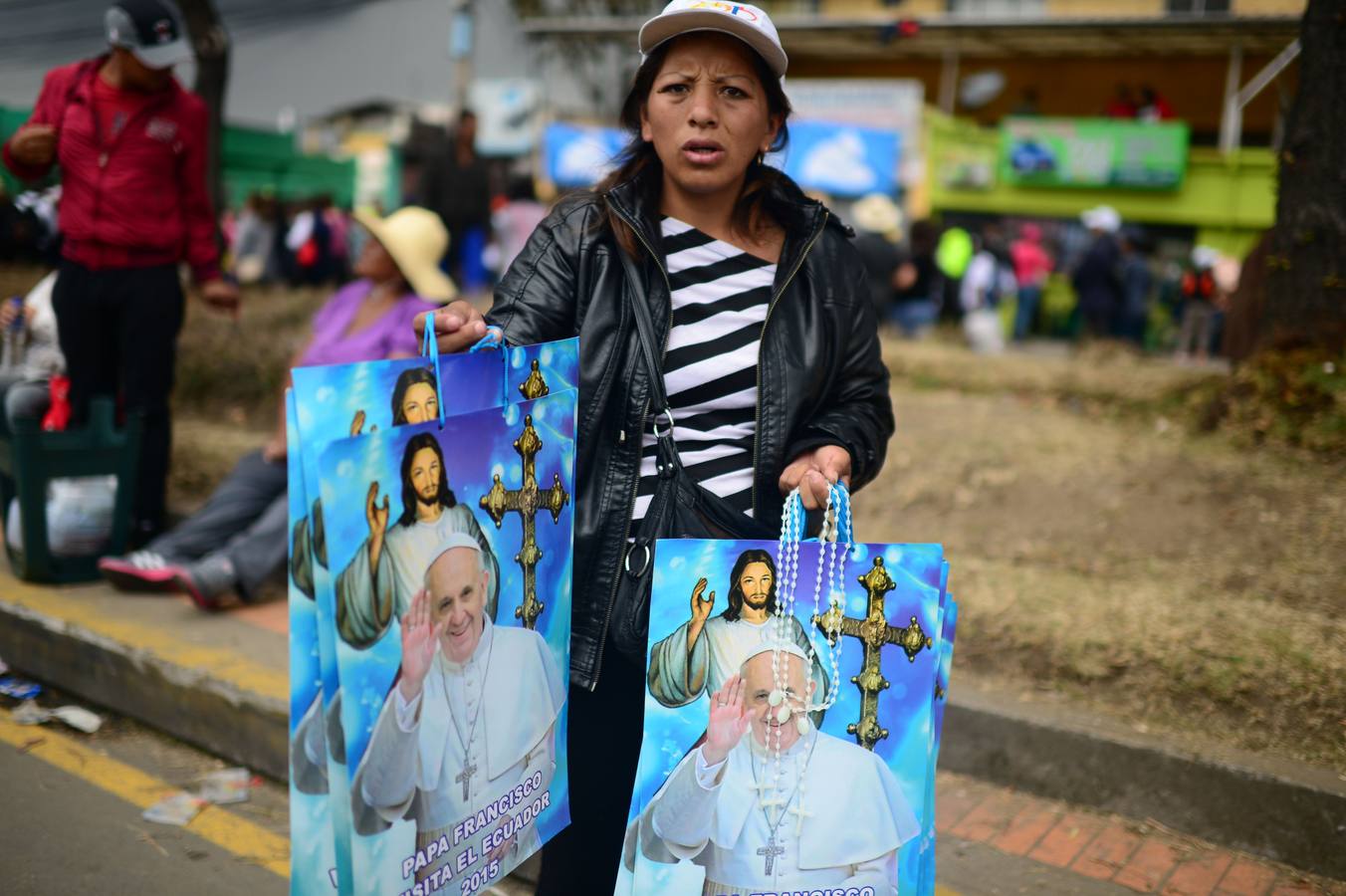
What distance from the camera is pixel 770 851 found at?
5.90ft

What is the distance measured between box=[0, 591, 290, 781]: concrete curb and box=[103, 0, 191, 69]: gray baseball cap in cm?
216

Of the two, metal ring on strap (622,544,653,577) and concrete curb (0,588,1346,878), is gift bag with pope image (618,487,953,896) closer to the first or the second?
metal ring on strap (622,544,653,577)

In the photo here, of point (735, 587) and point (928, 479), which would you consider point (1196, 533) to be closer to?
point (928, 479)

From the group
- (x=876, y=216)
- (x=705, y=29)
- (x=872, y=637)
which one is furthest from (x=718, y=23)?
(x=876, y=216)

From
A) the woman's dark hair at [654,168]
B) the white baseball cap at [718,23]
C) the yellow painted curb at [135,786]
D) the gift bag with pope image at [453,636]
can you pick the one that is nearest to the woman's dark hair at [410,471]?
the gift bag with pope image at [453,636]

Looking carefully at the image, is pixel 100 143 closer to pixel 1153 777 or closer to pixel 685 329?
pixel 685 329

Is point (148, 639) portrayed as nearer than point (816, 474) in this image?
No

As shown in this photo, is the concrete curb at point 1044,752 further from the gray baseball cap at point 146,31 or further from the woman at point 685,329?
the gray baseball cap at point 146,31

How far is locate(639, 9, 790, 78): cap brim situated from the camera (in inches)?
80.2

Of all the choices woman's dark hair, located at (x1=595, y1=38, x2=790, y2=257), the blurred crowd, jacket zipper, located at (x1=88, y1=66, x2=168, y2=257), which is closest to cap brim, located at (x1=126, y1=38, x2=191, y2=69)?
jacket zipper, located at (x1=88, y1=66, x2=168, y2=257)

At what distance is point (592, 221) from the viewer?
2.18 meters

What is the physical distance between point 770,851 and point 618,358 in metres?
0.88

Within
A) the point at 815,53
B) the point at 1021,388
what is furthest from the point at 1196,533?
the point at 815,53

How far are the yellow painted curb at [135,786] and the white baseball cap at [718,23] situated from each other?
232 cm
